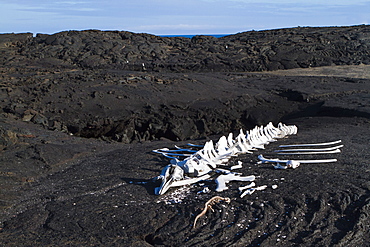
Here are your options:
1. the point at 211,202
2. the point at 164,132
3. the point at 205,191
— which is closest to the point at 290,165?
the point at 205,191

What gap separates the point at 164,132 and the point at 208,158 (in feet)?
12.0

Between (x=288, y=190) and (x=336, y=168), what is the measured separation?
990 millimetres

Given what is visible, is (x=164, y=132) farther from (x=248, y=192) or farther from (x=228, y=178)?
(x=248, y=192)

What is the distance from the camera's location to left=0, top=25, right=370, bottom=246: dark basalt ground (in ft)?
11.8

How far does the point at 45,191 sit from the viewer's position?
459cm

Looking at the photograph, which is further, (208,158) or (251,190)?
(208,158)

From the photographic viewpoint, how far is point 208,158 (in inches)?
203

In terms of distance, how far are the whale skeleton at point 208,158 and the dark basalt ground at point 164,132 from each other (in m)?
0.15

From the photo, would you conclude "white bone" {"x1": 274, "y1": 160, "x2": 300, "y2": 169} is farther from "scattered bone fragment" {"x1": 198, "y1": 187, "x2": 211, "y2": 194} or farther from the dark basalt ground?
"scattered bone fragment" {"x1": 198, "y1": 187, "x2": 211, "y2": 194}

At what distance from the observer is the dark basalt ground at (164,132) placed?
11.8ft

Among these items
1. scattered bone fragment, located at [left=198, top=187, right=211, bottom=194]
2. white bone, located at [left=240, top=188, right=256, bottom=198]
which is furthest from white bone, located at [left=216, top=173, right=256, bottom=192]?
white bone, located at [left=240, top=188, right=256, bottom=198]

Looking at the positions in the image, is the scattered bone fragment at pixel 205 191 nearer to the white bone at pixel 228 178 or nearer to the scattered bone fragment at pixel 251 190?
the white bone at pixel 228 178

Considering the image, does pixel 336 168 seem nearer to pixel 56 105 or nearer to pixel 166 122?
pixel 166 122

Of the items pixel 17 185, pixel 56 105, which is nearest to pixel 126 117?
pixel 56 105
